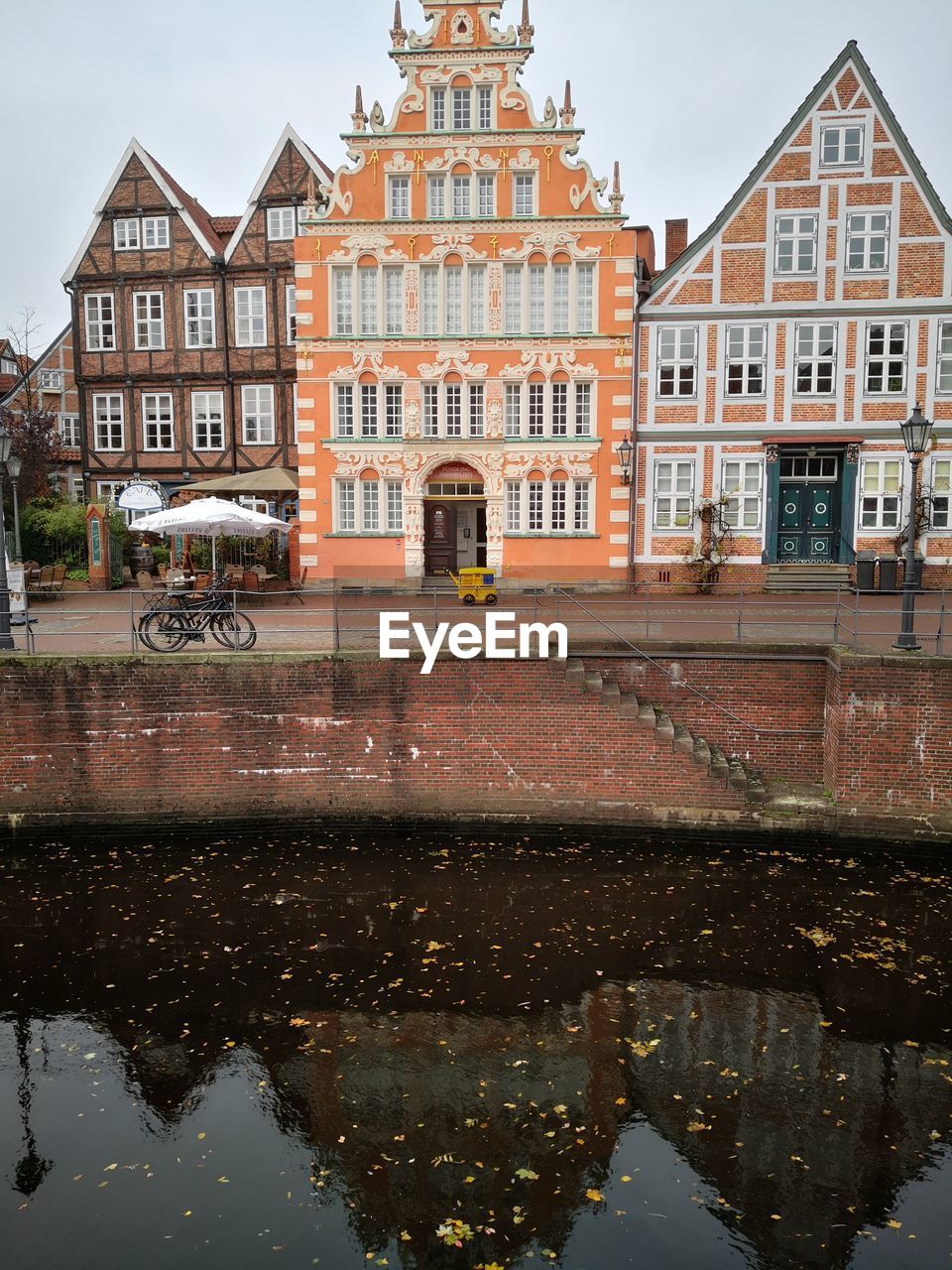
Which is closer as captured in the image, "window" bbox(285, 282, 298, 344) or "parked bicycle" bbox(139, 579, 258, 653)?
"parked bicycle" bbox(139, 579, 258, 653)

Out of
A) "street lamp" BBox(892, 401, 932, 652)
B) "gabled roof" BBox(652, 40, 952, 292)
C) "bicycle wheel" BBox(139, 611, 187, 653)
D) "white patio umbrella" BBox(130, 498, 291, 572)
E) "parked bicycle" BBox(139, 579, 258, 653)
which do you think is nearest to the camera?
"street lamp" BBox(892, 401, 932, 652)

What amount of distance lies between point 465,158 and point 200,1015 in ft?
72.2

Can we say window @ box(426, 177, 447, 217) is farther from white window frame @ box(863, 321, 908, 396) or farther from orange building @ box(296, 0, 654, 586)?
white window frame @ box(863, 321, 908, 396)

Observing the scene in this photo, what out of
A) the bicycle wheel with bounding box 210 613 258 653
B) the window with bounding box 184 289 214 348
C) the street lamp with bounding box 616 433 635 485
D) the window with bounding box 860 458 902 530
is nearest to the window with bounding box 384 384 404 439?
the street lamp with bounding box 616 433 635 485

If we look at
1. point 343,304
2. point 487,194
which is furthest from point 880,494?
point 343,304

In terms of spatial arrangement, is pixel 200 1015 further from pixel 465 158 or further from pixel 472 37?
pixel 472 37

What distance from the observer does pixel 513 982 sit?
1025cm

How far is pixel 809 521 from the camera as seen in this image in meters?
25.4

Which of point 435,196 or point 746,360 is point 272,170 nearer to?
point 435,196

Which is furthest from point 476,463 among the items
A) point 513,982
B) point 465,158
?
point 513,982

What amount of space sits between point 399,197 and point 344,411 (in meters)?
5.54

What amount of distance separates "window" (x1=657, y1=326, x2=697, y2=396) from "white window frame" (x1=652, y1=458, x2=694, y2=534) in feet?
6.06

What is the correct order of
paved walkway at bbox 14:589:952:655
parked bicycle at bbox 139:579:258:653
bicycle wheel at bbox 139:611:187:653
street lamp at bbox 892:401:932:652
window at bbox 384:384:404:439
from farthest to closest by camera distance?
1. window at bbox 384:384:404:439
2. parked bicycle at bbox 139:579:258:653
3. bicycle wheel at bbox 139:611:187:653
4. paved walkway at bbox 14:589:952:655
5. street lamp at bbox 892:401:932:652

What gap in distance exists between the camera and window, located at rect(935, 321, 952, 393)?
79.9ft
